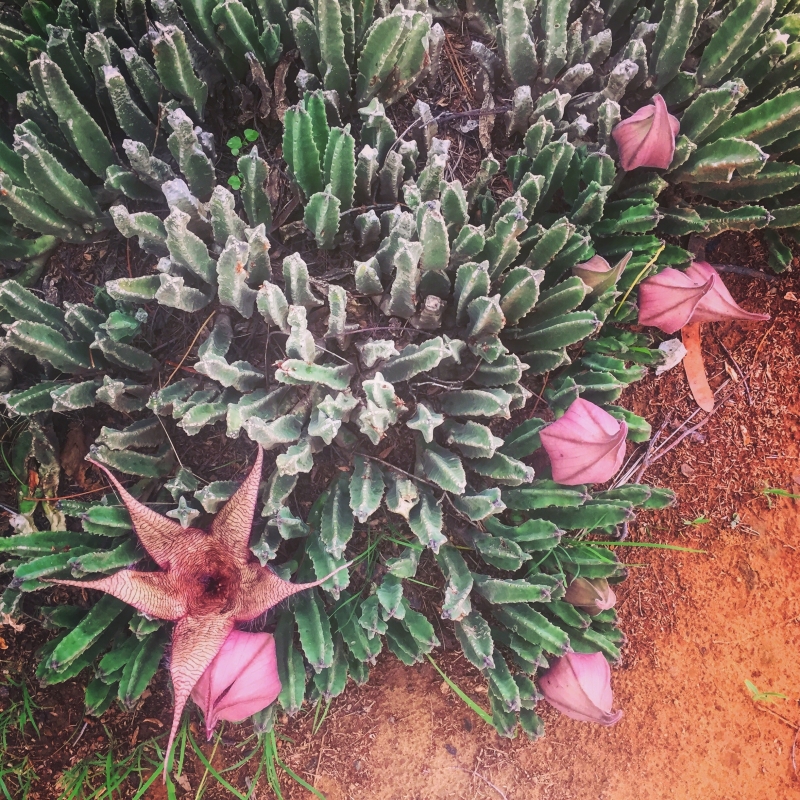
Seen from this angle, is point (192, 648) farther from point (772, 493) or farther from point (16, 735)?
point (772, 493)

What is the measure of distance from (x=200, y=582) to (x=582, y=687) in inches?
42.2

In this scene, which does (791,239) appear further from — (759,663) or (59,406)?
(59,406)

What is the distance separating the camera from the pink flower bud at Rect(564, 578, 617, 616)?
6.48 ft

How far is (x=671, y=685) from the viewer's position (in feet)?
7.52

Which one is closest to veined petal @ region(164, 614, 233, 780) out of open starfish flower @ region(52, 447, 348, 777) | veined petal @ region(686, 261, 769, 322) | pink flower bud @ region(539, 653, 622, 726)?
open starfish flower @ region(52, 447, 348, 777)

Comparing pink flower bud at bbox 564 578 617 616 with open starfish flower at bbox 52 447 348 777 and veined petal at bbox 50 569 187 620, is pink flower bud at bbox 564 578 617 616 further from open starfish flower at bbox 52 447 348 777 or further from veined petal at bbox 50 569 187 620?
veined petal at bbox 50 569 187 620

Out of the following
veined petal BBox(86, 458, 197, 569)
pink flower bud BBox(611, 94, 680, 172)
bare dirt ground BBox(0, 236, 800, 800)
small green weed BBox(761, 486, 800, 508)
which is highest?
pink flower bud BBox(611, 94, 680, 172)

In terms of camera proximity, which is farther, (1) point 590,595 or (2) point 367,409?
(1) point 590,595

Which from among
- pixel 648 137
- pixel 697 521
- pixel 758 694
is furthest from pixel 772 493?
pixel 648 137

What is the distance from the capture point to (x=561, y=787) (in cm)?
220

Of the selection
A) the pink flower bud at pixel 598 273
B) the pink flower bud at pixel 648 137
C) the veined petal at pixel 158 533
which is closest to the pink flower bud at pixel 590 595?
the pink flower bud at pixel 598 273

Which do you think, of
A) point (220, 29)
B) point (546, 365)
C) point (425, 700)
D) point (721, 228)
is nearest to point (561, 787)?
point (425, 700)

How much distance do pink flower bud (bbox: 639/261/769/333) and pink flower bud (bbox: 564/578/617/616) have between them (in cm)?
81

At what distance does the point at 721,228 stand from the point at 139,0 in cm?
192
